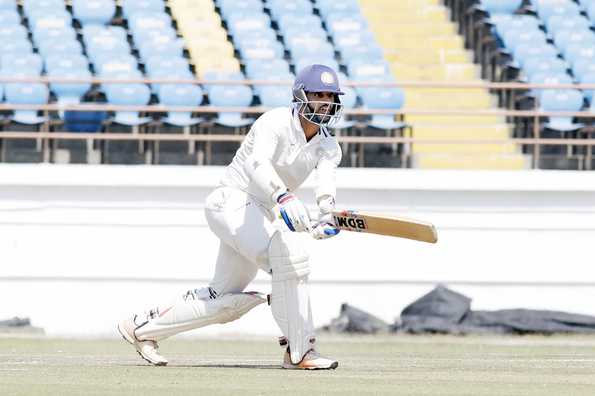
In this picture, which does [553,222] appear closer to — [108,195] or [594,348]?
[594,348]

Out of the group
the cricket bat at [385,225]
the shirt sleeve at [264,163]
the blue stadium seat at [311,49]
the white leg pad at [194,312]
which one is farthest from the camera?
the blue stadium seat at [311,49]

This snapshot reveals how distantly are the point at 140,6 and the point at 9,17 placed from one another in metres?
1.61

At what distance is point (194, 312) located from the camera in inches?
316

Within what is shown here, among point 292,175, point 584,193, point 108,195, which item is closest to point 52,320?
point 108,195

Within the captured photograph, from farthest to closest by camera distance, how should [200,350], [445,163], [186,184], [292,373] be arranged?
[445,163] → [186,184] → [200,350] → [292,373]

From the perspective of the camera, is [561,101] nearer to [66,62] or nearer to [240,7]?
[240,7]

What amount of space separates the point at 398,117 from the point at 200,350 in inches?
210

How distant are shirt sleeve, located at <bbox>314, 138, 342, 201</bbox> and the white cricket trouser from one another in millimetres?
342

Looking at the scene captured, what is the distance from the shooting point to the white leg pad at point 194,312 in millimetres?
7953

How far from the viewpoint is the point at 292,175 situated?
7840mm

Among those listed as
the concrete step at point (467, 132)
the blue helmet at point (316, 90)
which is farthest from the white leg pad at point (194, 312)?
the concrete step at point (467, 132)

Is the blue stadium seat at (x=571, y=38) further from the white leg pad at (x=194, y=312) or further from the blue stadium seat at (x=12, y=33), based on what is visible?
the white leg pad at (x=194, y=312)

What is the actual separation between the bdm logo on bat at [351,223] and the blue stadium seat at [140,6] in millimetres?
9984

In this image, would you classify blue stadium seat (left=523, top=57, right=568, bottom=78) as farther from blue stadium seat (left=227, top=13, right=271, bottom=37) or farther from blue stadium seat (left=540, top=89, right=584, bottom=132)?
blue stadium seat (left=227, top=13, right=271, bottom=37)
